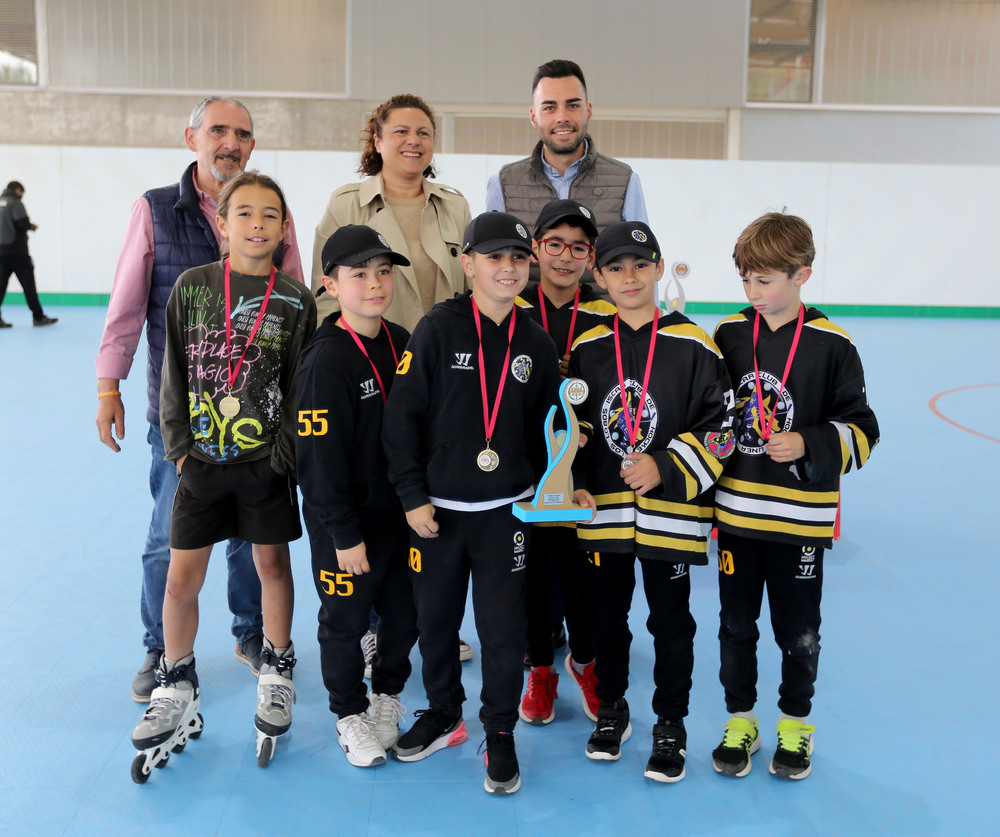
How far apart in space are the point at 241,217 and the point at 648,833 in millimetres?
1723

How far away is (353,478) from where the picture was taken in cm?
212

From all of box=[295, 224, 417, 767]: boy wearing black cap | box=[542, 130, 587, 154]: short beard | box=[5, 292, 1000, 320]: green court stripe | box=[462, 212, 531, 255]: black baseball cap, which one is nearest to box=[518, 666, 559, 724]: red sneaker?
box=[295, 224, 417, 767]: boy wearing black cap

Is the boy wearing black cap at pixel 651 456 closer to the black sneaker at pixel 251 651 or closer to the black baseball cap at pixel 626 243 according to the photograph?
the black baseball cap at pixel 626 243

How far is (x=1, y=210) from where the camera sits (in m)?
9.12

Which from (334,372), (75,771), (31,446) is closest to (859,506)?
(334,372)

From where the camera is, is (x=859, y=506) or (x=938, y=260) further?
(x=938, y=260)

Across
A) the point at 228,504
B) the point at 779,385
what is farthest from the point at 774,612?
the point at 228,504

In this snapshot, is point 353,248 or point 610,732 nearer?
point 353,248

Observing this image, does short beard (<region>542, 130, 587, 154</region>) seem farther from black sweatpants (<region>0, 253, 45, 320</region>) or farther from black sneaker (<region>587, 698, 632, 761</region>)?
black sweatpants (<region>0, 253, 45, 320</region>)

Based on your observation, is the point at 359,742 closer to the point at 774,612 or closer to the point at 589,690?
the point at 589,690

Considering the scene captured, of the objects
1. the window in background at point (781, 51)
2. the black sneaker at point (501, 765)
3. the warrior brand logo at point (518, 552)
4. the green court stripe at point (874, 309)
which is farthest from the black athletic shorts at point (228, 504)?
the window in background at point (781, 51)

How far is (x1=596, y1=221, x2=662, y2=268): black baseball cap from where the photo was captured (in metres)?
2.08

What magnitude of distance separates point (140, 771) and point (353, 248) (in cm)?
133

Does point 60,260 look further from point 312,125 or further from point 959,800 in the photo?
point 959,800
